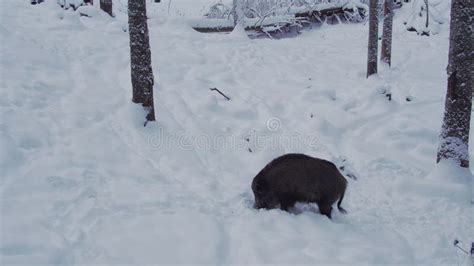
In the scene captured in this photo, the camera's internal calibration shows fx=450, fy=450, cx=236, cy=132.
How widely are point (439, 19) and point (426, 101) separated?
9.06 metres

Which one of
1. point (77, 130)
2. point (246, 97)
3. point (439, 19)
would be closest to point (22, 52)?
point (77, 130)

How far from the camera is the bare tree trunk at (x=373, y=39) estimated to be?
1150cm

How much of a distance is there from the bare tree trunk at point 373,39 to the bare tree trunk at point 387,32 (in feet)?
3.07

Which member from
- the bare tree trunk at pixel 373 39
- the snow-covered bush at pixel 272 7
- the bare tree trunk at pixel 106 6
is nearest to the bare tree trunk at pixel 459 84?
the bare tree trunk at pixel 373 39

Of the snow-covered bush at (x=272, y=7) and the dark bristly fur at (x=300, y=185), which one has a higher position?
the snow-covered bush at (x=272, y=7)

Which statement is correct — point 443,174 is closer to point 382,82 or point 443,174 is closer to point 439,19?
point 382,82

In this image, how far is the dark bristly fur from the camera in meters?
5.48

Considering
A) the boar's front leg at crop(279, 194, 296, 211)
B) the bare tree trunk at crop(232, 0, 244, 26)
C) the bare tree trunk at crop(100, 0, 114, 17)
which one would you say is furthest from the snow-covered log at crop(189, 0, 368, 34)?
the boar's front leg at crop(279, 194, 296, 211)

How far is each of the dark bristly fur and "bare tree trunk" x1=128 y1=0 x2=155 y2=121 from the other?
3.41m

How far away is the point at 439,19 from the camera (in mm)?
17422

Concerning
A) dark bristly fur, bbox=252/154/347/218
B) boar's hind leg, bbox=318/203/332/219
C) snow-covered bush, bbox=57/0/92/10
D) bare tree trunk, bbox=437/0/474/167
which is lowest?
boar's hind leg, bbox=318/203/332/219

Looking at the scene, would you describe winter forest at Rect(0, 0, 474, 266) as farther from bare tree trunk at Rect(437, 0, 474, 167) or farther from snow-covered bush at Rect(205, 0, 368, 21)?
snow-covered bush at Rect(205, 0, 368, 21)

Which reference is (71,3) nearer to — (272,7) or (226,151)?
(272,7)

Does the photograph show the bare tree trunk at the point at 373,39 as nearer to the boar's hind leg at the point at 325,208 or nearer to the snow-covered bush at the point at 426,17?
the snow-covered bush at the point at 426,17
